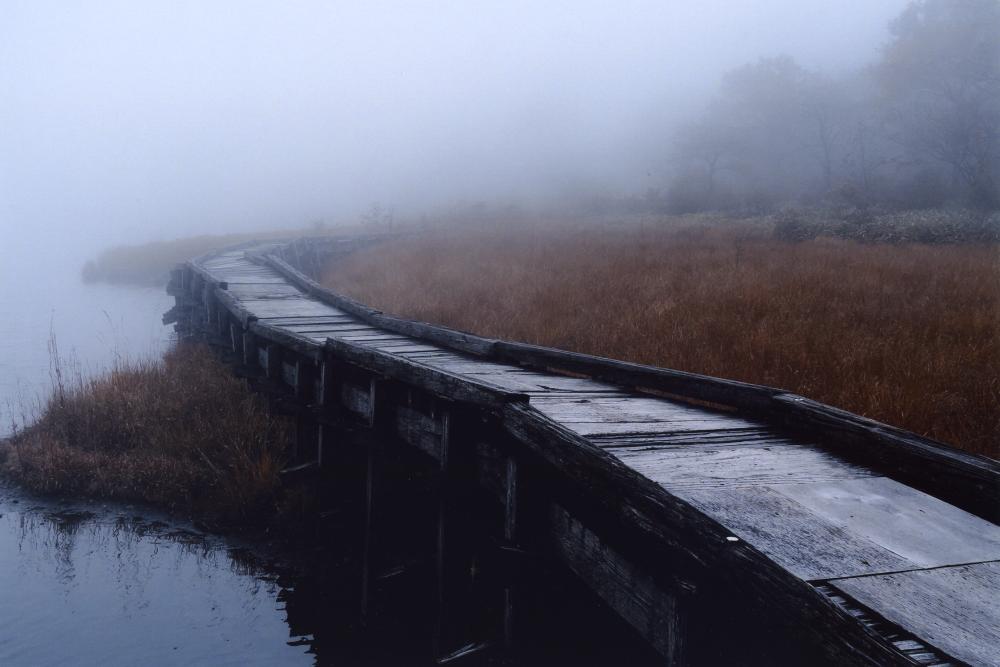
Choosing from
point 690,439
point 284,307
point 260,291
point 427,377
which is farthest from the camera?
point 260,291

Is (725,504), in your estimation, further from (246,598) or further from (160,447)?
(160,447)

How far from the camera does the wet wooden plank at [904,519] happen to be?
195cm

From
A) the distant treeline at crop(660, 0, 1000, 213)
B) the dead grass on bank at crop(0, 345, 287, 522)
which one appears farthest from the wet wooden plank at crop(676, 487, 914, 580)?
the distant treeline at crop(660, 0, 1000, 213)

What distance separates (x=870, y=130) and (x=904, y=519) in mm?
39105

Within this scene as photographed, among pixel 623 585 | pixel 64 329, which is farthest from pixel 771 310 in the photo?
pixel 64 329

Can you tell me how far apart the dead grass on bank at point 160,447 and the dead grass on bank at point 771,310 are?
2.66 meters

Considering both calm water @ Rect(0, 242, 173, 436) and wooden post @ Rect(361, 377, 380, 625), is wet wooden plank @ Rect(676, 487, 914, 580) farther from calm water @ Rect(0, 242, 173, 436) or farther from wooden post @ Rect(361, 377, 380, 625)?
calm water @ Rect(0, 242, 173, 436)

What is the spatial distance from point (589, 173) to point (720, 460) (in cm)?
4714

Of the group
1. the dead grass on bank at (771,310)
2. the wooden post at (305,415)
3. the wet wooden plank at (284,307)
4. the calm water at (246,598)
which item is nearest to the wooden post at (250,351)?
the wet wooden plank at (284,307)

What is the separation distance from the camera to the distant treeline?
89.5ft

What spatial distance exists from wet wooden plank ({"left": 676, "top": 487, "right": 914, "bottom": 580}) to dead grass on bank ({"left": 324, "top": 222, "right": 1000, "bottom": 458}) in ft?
8.61

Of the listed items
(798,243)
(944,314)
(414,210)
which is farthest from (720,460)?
(414,210)

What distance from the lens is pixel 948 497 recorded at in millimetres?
2535

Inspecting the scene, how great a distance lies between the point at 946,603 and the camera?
1644 millimetres
